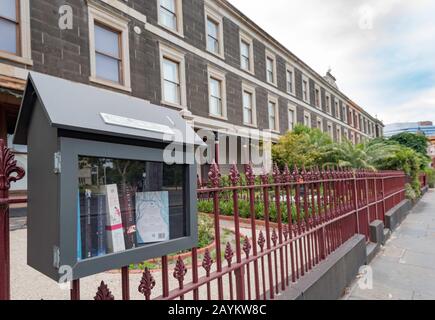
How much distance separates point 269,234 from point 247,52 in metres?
17.3

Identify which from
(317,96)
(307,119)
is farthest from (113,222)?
(317,96)

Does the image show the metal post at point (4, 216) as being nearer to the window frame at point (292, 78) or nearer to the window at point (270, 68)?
the window at point (270, 68)

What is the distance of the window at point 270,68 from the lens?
20.0 metres

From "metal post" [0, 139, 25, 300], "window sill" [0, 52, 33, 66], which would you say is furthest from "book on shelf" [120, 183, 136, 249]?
"window sill" [0, 52, 33, 66]

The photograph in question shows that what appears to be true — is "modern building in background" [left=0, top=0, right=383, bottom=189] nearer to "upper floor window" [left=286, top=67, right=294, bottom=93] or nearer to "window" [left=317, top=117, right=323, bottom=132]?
"upper floor window" [left=286, top=67, right=294, bottom=93]

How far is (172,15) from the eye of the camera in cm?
1323

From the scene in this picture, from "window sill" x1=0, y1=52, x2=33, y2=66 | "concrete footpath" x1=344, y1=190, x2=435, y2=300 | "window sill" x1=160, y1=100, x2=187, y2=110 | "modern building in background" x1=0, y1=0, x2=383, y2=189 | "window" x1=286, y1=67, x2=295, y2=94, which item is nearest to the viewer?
"concrete footpath" x1=344, y1=190, x2=435, y2=300

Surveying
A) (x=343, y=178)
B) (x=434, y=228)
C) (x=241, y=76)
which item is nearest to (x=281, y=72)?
(x=241, y=76)

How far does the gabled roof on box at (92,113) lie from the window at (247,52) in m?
16.9

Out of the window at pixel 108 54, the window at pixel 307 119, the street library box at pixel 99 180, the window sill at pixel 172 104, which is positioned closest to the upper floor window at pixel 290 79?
the window at pixel 307 119

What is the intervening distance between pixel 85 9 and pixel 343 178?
9646 millimetres

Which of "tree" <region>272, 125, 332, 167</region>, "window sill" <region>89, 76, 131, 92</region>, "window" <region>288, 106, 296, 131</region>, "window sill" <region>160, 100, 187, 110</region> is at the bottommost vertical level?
"tree" <region>272, 125, 332, 167</region>

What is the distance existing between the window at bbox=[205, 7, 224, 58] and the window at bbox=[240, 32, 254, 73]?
2.12 m

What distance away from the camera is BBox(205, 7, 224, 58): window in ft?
49.7
